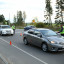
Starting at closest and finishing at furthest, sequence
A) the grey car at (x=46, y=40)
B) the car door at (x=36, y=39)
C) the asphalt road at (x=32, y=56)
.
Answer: the asphalt road at (x=32, y=56)
the grey car at (x=46, y=40)
the car door at (x=36, y=39)

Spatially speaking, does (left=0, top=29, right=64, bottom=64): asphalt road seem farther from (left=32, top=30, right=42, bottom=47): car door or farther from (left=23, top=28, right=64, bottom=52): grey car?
(left=32, top=30, right=42, bottom=47): car door

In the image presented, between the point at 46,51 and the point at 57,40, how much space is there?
101 centimetres

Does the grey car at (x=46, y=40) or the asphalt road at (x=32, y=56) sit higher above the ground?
the grey car at (x=46, y=40)

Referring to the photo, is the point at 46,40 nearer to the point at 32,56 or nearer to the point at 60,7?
the point at 32,56

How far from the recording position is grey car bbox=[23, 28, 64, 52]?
8.30 meters

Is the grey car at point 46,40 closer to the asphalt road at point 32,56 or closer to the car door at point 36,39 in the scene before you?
the car door at point 36,39

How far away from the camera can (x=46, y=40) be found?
874 cm

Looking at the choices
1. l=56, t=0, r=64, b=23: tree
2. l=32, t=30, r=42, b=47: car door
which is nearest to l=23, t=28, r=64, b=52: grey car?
l=32, t=30, r=42, b=47: car door

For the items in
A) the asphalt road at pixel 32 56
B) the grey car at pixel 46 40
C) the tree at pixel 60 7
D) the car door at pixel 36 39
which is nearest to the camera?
the asphalt road at pixel 32 56

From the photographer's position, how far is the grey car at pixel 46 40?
27.2 ft

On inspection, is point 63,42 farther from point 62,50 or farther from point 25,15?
point 25,15

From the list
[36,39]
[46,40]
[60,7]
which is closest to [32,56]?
[46,40]

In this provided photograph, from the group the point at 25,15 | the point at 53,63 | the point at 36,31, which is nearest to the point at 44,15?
the point at 25,15

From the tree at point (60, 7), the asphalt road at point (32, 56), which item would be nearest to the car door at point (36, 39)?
the asphalt road at point (32, 56)
